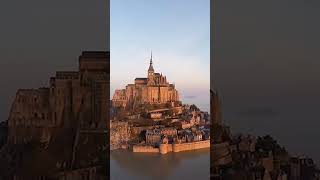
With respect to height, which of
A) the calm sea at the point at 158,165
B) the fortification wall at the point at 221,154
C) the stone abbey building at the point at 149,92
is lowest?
the calm sea at the point at 158,165

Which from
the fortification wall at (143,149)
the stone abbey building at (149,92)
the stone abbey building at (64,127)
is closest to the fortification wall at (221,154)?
Result: the stone abbey building at (64,127)

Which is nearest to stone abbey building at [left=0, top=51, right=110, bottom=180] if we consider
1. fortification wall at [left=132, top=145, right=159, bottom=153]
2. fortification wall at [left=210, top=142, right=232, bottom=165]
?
fortification wall at [left=210, top=142, right=232, bottom=165]

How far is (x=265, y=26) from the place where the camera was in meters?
4.85

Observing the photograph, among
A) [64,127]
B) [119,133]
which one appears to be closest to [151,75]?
[119,133]

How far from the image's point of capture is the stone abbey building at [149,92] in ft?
22.6

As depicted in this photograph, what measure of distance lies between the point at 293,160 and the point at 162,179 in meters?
2.65

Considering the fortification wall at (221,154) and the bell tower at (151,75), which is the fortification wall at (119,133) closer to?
the bell tower at (151,75)

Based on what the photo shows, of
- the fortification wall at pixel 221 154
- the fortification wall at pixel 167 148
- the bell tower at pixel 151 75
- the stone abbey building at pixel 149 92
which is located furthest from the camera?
the fortification wall at pixel 167 148

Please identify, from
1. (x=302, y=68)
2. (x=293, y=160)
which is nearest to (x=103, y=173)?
(x=293, y=160)

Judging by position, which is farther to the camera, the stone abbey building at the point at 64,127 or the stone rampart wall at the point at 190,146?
the stone rampart wall at the point at 190,146

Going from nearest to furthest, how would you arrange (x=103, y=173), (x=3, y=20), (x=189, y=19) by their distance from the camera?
1. (x=3, y=20)
2. (x=103, y=173)
3. (x=189, y=19)

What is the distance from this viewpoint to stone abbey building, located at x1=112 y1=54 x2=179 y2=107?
22.6ft

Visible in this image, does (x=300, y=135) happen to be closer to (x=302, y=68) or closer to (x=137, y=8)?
(x=302, y=68)

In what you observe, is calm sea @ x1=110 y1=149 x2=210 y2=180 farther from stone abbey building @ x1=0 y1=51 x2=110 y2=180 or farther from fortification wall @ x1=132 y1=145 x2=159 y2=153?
stone abbey building @ x1=0 y1=51 x2=110 y2=180
